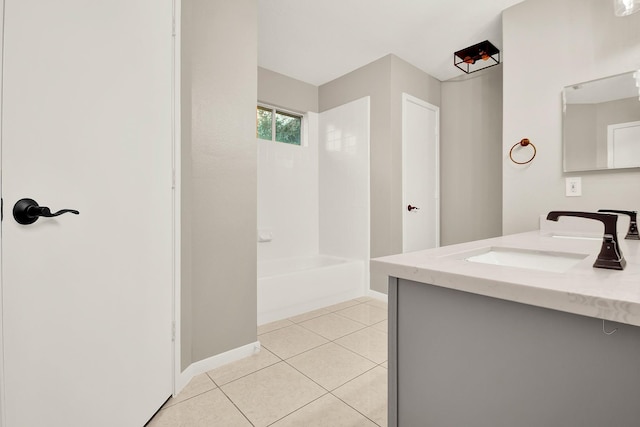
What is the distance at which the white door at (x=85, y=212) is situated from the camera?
863 millimetres

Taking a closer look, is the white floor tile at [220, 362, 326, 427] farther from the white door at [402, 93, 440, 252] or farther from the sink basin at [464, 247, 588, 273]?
the white door at [402, 93, 440, 252]

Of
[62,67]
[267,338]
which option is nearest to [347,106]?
[267,338]

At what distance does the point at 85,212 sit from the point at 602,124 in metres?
2.89

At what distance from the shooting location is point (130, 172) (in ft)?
4.11

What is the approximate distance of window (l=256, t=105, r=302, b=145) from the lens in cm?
358

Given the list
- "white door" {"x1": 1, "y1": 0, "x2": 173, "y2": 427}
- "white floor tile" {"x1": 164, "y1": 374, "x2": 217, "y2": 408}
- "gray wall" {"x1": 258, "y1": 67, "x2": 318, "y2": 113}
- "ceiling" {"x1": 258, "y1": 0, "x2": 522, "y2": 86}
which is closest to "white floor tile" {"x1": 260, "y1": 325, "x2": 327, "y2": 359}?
"white floor tile" {"x1": 164, "y1": 374, "x2": 217, "y2": 408}

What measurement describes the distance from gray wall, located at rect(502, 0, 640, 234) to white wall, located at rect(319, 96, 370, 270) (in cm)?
140

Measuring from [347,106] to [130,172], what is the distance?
2794mm

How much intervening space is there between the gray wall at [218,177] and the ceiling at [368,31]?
0.71 meters

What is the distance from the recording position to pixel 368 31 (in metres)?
2.75

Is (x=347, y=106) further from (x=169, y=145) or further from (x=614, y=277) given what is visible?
(x=614, y=277)

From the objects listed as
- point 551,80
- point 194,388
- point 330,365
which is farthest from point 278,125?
point 194,388

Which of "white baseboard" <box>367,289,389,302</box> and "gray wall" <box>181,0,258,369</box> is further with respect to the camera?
"white baseboard" <box>367,289,389,302</box>

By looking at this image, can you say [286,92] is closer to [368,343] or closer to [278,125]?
[278,125]
